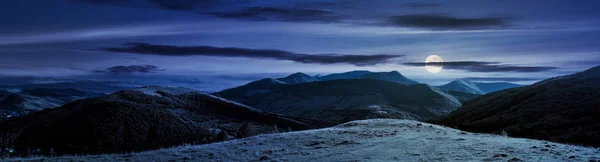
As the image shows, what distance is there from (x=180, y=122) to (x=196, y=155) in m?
108

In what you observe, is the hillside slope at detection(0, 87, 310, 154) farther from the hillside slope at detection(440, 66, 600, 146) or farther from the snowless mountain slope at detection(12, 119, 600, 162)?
the snowless mountain slope at detection(12, 119, 600, 162)

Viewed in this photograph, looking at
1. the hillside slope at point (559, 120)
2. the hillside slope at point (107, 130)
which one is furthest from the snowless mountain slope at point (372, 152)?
the hillside slope at point (107, 130)

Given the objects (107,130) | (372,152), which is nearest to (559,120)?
(372,152)

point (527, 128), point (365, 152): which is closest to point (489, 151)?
point (365, 152)

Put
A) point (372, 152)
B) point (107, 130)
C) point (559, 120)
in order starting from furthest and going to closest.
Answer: point (107, 130), point (559, 120), point (372, 152)

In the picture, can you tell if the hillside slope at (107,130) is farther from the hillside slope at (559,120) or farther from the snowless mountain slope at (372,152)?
the snowless mountain slope at (372,152)

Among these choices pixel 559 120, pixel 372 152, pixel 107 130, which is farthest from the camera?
pixel 107 130

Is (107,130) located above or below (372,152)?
below

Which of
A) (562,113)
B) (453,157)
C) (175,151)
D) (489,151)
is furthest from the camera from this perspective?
(562,113)

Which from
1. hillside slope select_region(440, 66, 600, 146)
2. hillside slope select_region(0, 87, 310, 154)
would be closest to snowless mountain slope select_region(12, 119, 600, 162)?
hillside slope select_region(440, 66, 600, 146)

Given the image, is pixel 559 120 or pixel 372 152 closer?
pixel 372 152

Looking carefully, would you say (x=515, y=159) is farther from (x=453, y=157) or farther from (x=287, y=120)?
(x=287, y=120)

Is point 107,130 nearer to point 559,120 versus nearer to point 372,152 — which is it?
point 559,120

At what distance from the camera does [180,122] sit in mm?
131375
